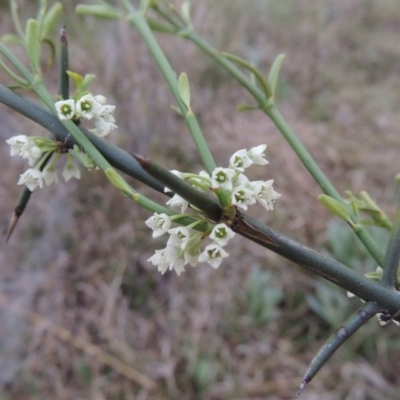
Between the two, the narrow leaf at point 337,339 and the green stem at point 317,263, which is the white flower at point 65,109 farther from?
the narrow leaf at point 337,339

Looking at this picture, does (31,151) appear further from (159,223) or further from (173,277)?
(173,277)

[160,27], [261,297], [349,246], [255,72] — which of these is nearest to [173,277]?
[261,297]

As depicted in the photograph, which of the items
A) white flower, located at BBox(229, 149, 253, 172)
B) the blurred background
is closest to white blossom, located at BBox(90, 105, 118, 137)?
white flower, located at BBox(229, 149, 253, 172)

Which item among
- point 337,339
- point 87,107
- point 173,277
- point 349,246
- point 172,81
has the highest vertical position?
point 349,246

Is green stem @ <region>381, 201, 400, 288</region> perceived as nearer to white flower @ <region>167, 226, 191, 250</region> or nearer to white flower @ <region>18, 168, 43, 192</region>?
white flower @ <region>167, 226, 191, 250</region>

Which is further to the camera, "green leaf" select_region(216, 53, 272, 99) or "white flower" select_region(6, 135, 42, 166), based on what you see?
"green leaf" select_region(216, 53, 272, 99)

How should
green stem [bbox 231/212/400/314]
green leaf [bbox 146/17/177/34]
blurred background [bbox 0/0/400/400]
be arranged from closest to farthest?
1. green stem [bbox 231/212/400/314]
2. green leaf [bbox 146/17/177/34]
3. blurred background [bbox 0/0/400/400]

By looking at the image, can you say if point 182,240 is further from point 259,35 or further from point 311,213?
point 259,35
